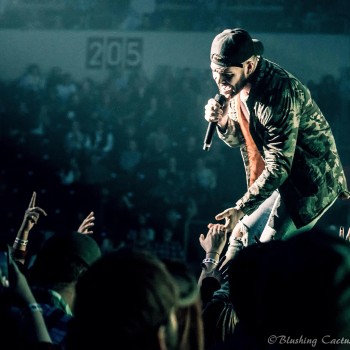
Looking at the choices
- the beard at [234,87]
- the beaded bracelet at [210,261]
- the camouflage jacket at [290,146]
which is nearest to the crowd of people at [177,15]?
the camouflage jacket at [290,146]

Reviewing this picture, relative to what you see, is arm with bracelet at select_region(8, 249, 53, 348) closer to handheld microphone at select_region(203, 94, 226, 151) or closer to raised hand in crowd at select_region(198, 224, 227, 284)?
raised hand in crowd at select_region(198, 224, 227, 284)

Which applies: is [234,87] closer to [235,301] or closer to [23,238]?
[23,238]

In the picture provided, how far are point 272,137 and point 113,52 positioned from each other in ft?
31.0

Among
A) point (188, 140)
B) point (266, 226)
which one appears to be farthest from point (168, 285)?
point (188, 140)

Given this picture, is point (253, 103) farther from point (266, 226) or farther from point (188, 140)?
point (188, 140)

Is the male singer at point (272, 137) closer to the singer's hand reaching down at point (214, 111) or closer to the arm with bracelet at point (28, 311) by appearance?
the singer's hand reaching down at point (214, 111)

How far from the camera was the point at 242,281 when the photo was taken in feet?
4.52

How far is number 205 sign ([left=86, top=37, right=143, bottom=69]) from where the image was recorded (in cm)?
1224

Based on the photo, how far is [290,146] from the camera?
328 cm

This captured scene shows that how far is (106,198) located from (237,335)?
807cm

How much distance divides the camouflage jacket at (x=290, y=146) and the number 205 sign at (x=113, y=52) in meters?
8.90

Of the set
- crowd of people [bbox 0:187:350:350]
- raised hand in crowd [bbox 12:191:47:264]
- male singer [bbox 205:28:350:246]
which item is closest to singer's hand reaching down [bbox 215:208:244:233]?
male singer [bbox 205:28:350:246]

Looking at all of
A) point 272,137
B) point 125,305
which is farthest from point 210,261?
point 125,305

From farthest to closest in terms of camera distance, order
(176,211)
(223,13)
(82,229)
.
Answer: (223,13)
(176,211)
(82,229)
